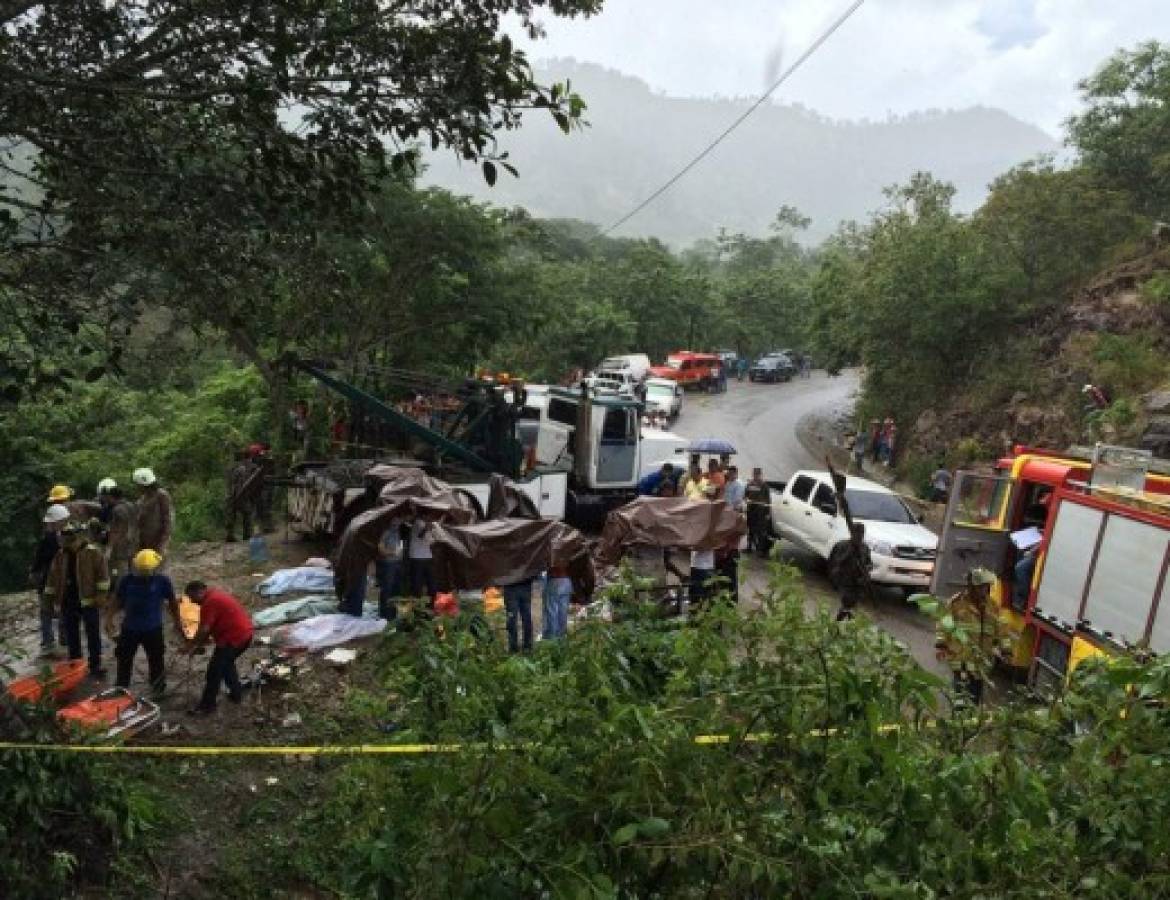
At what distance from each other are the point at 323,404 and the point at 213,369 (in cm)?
1237

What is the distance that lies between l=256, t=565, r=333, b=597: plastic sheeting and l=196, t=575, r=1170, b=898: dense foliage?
8.33 m

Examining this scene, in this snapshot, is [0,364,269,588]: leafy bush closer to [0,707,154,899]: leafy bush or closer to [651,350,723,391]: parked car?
[0,707,154,899]: leafy bush

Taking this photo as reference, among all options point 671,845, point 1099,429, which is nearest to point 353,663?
point 671,845

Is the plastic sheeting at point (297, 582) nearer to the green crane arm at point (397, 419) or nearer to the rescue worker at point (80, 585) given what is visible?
the green crane arm at point (397, 419)

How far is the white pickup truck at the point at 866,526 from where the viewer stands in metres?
12.5

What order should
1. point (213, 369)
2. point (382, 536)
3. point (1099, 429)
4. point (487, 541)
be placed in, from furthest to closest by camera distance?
point (213, 369), point (1099, 429), point (382, 536), point (487, 541)

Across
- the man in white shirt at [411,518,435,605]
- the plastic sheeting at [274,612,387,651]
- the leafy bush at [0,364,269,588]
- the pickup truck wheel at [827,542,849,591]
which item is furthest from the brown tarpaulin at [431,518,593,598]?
the leafy bush at [0,364,269,588]

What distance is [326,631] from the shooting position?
927 cm

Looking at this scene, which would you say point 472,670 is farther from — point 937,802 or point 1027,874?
point 1027,874

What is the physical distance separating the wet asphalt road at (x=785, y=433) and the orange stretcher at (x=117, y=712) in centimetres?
532

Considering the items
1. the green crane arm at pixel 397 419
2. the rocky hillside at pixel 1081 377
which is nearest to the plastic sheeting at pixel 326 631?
the green crane arm at pixel 397 419

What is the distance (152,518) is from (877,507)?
33.2 feet

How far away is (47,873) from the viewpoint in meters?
5.05

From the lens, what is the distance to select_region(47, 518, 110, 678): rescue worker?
320 inches
